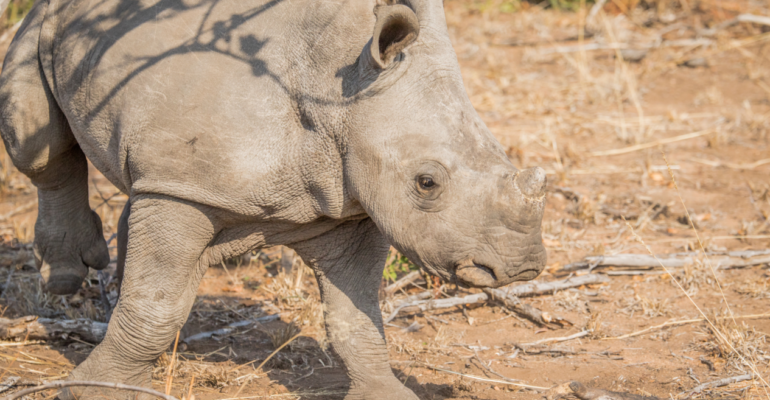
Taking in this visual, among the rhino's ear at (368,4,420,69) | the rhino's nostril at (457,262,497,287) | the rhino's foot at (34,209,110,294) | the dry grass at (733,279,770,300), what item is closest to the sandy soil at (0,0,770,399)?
the dry grass at (733,279,770,300)

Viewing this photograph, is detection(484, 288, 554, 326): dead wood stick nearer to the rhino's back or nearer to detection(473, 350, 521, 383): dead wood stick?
detection(473, 350, 521, 383): dead wood stick

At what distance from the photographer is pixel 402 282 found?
512 centimetres

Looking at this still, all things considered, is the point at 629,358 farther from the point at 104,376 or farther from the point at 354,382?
the point at 104,376

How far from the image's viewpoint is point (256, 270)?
5.61 m

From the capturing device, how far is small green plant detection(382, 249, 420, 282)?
5259mm

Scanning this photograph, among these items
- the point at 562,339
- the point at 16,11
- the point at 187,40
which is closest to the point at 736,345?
the point at 562,339

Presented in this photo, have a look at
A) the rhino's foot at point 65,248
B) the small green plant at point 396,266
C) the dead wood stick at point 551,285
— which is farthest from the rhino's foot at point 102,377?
the dead wood stick at point 551,285

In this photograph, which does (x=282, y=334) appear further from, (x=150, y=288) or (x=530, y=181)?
(x=530, y=181)

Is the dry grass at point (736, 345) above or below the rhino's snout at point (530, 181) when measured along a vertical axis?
below

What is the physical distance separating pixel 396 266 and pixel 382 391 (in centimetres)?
191

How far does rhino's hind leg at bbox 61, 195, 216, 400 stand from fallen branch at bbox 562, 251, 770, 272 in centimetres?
294

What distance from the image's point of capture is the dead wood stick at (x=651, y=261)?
5270mm

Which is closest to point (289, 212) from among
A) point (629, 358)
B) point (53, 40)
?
point (53, 40)

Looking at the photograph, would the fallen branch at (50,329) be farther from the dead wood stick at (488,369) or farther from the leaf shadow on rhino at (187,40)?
the dead wood stick at (488,369)
